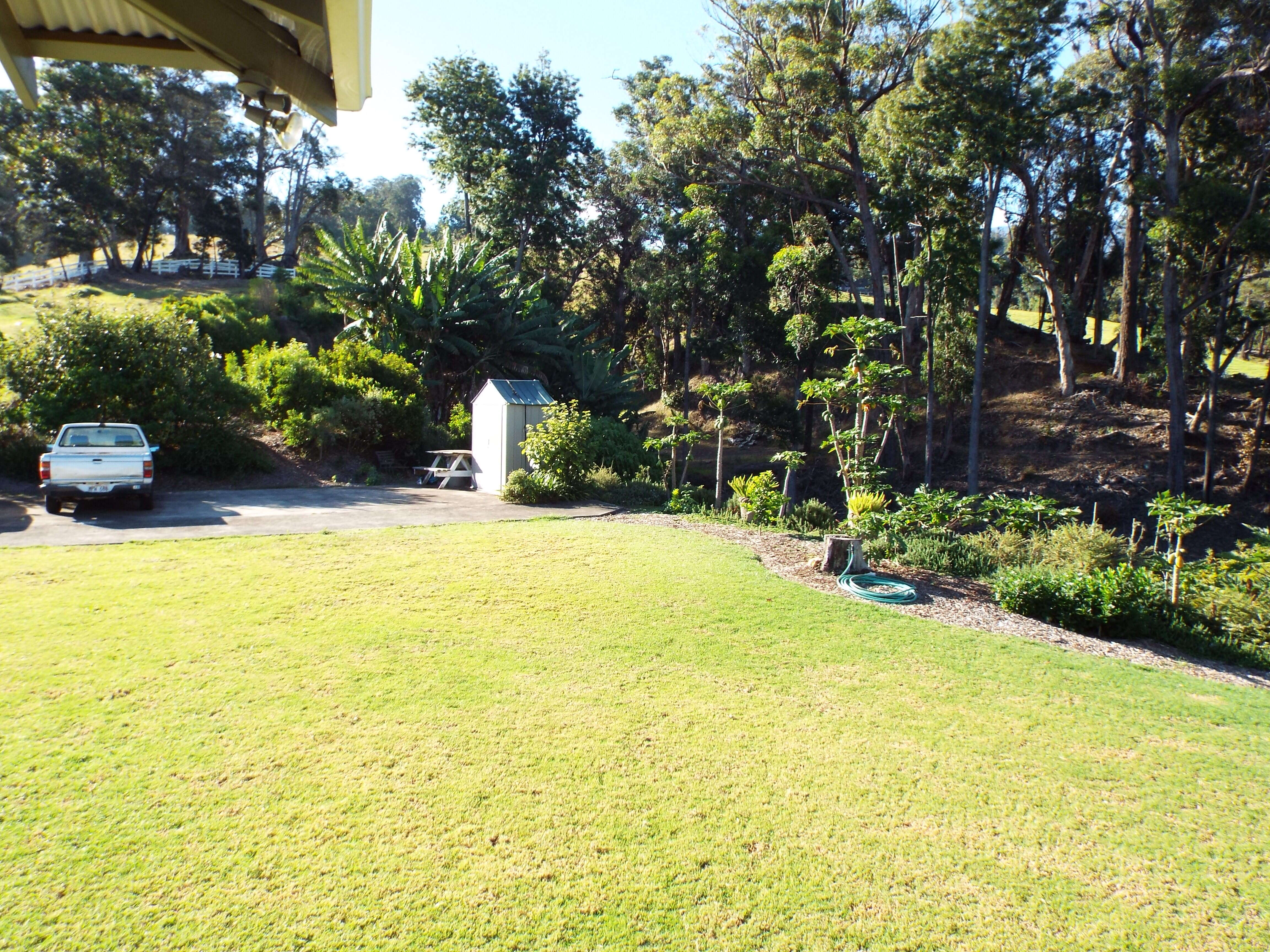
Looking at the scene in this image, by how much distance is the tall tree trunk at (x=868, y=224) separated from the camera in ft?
75.7

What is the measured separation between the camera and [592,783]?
13.3 feet

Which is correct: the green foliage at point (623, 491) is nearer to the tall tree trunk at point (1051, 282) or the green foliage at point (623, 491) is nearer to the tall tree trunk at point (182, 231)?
the tall tree trunk at point (1051, 282)

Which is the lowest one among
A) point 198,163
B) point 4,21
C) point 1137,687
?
point 1137,687

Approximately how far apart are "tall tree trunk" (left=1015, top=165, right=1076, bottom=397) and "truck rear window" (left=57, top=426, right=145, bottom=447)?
2250 centimetres

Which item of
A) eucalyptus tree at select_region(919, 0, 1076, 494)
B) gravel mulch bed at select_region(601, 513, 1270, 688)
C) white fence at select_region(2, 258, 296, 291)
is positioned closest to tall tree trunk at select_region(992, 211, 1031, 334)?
eucalyptus tree at select_region(919, 0, 1076, 494)

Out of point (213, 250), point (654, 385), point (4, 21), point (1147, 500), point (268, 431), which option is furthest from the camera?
point (213, 250)

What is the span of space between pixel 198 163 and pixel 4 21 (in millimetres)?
45796

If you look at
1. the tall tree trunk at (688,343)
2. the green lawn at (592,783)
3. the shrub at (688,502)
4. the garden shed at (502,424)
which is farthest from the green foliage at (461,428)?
the green lawn at (592,783)

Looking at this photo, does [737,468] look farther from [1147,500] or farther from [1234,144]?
[1234,144]

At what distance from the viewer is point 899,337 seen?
2641 centimetres

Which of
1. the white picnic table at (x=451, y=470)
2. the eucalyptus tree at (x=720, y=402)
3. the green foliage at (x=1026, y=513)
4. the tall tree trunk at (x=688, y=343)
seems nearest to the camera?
the green foliage at (x=1026, y=513)

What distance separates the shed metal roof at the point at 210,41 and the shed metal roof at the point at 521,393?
11.8 meters

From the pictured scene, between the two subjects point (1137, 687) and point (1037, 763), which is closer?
point (1037, 763)

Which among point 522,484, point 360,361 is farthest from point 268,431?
point 522,484
